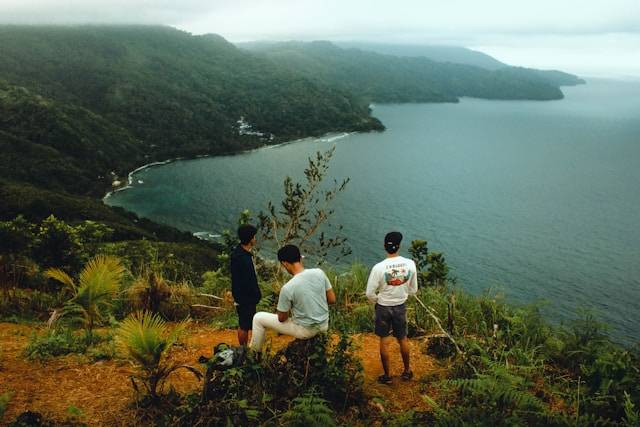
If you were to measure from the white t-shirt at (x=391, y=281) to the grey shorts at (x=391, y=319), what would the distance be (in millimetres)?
66

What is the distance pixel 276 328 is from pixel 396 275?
146cm

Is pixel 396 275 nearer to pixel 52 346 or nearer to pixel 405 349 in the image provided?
pixel 405 349

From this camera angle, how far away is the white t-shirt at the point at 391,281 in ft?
16.5

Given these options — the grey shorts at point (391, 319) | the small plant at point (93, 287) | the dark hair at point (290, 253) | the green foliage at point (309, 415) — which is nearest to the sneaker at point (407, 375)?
the grey shorts at point (391, 319)

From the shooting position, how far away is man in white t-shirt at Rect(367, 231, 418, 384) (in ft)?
16.5

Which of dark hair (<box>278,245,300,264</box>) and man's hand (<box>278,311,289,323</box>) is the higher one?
dark hair (<box>278,245,300,264</box>)

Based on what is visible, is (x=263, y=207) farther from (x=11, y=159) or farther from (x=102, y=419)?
(x=102, y=419)

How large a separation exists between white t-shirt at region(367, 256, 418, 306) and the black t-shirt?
1.34 m

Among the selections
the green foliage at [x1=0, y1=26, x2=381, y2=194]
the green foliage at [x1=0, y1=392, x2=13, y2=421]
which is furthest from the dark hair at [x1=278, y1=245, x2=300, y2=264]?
the green foliage at [x1=0, y1=26, x2=381, y2=194]

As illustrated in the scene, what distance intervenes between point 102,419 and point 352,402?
2307 millimetres

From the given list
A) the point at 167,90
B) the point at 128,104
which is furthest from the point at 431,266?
the point at 167,90

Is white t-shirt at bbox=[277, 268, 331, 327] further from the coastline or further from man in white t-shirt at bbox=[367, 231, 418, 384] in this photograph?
the coastline

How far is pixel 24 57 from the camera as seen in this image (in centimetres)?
13450

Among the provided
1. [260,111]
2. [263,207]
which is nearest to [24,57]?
[260,111]
